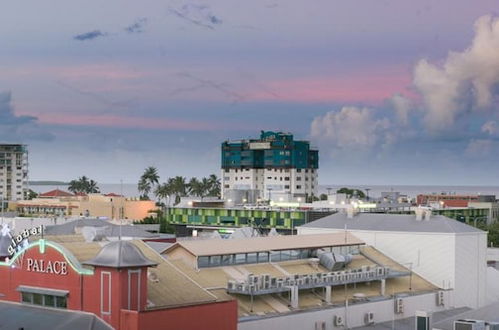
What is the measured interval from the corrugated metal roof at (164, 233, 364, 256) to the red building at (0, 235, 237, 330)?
20.6 ft

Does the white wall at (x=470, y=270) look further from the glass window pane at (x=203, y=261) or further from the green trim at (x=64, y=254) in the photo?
the green trim at (x=64, y=254)

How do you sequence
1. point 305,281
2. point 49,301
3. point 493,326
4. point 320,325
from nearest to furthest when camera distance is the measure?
point 493,326 < point 49,301 < point 320,325 < point 305,281

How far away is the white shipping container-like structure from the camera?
77625 millimetres

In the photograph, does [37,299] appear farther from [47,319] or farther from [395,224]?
[395,224]

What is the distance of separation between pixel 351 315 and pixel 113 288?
22191 millimetres

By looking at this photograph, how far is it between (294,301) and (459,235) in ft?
72.5

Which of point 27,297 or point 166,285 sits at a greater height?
point 166,285

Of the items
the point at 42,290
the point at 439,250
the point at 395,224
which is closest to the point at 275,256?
the point at 439,250

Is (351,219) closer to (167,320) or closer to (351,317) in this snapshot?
(351,317)

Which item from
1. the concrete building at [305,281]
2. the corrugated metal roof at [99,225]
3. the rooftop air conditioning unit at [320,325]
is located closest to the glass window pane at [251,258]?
the concrete building at [305,281]

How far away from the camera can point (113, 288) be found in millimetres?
48219

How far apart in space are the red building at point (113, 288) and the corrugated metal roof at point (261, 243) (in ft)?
20.6

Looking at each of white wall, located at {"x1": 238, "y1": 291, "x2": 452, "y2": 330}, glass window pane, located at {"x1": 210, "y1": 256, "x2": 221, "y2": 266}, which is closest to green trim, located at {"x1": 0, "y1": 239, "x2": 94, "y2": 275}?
white wall, located at {"x1": 238, "y1": 291, "x2": 452, "y2": 330}

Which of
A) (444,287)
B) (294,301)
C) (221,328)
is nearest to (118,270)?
(221,328)
